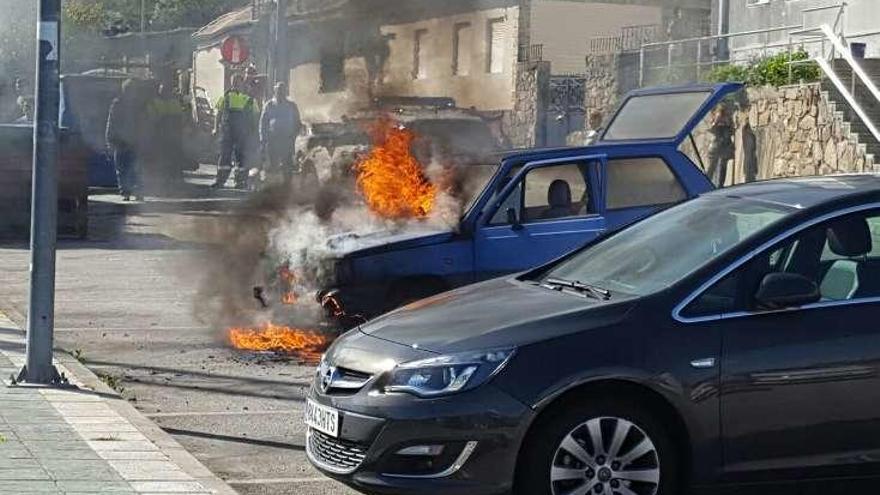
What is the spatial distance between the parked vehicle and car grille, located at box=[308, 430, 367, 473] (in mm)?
10

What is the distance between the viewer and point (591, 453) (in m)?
7.20

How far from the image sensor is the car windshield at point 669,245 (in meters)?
7.71

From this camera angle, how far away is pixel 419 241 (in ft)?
42.0

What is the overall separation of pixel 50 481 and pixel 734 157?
18.1m

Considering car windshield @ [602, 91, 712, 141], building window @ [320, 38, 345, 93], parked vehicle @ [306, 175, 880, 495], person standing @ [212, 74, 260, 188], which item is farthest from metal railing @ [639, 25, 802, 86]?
parked vehicle @ [306, 175, 880, 495]

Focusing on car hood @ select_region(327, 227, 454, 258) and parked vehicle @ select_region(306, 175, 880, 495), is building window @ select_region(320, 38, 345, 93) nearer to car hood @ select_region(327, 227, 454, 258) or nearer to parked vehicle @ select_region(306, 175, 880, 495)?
car hood @ select_region(327, 227, 454, 258)

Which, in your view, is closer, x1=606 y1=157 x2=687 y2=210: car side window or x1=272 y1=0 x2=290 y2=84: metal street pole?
x1=606 y1=157 x2=687 y2=210: car side window

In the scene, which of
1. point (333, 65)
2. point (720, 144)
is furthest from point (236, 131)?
point (720, 144)

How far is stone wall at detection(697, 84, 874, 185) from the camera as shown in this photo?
2383cm

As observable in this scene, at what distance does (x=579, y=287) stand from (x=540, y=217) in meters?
5.32

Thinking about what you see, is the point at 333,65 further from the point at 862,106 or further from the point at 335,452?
the point at 335,452

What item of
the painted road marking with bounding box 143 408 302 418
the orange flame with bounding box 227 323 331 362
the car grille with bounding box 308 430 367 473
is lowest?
the painted road marking with bounding box 143 408 302 418

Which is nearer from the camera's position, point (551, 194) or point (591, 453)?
point (591, 453)

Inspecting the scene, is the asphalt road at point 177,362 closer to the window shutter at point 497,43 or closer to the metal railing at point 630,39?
the window shutter at point 497,43
